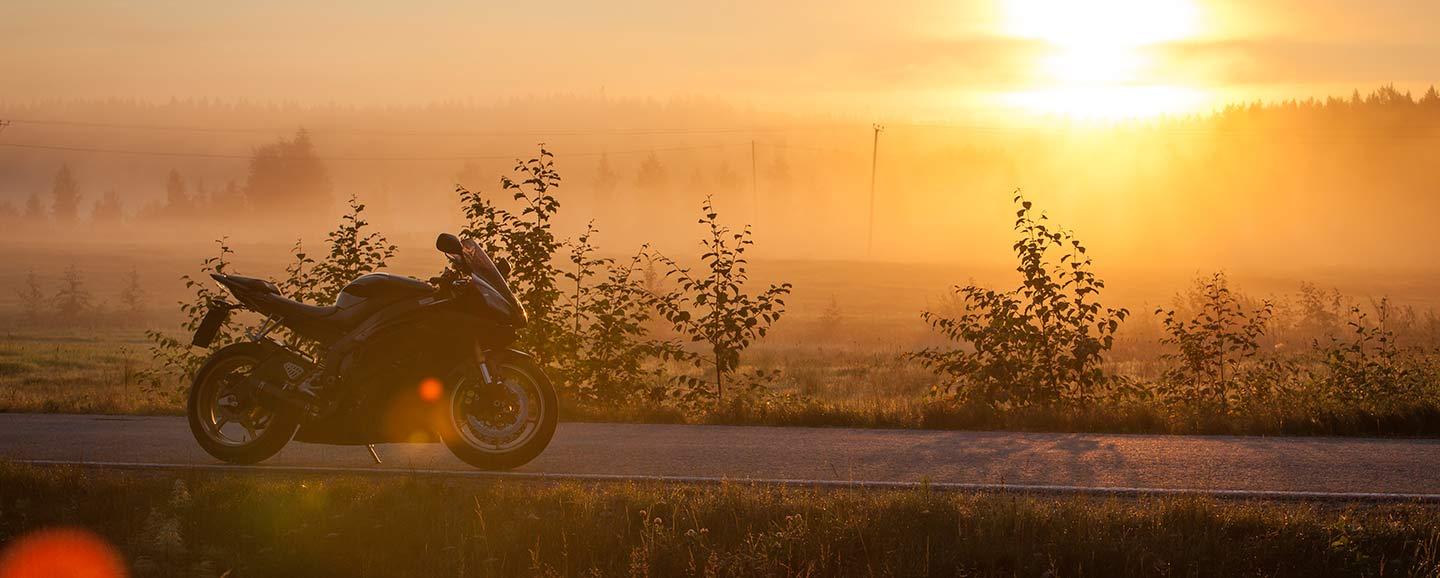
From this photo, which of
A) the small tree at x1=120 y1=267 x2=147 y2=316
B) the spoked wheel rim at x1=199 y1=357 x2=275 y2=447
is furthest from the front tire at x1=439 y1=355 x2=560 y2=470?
the small tree at x1=120 y1=267 x2=147 y2=316

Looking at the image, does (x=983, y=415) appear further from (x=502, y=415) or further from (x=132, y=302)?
(x=132, y=302)

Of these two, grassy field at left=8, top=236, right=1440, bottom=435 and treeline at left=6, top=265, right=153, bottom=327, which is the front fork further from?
treeline at left=6, top=265, right=153, bottom=327

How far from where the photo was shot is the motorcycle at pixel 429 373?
9875 mm

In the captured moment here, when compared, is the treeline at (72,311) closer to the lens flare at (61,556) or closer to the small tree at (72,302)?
the small tree at (72,302)

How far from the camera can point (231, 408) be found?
10.4 metres

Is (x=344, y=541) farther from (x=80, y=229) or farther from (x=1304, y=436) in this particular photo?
(x=80, y=229)

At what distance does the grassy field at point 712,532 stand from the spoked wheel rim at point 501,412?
2.42 ft

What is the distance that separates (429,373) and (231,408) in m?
1.56

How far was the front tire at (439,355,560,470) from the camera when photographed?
391 inches

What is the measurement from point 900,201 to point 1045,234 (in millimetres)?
181479

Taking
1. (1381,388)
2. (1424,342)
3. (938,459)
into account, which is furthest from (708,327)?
(1424,342)

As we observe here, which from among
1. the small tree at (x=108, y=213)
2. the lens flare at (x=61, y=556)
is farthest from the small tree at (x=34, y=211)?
the lens flare at (x=61, y=556)

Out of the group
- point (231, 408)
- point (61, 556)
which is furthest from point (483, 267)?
point (61, 556)

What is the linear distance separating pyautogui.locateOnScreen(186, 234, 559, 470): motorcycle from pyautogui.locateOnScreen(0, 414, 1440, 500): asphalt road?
1.23 feet
